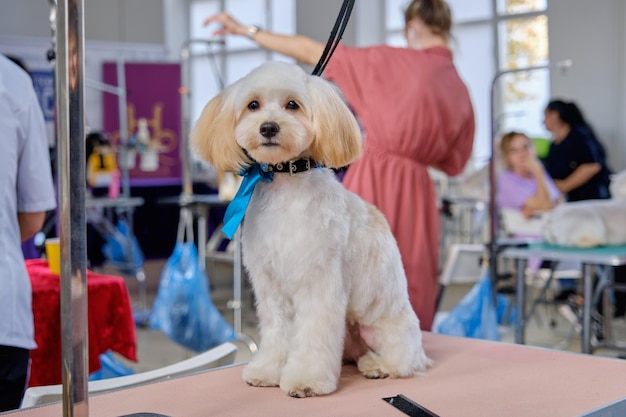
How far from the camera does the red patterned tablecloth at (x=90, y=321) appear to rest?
1.96 meters

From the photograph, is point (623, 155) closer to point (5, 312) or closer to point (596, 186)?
point (596, 186)

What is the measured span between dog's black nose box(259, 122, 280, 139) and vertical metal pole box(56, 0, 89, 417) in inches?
12.1

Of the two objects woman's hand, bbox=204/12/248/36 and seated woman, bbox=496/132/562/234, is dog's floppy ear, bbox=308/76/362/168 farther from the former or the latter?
seated woman, bbox=496/132/562/234

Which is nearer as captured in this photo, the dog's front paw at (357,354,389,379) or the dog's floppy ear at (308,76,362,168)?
the dog's floppy ear at (308,76,362,168)

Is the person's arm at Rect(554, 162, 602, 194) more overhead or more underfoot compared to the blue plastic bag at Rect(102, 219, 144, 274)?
more overhead

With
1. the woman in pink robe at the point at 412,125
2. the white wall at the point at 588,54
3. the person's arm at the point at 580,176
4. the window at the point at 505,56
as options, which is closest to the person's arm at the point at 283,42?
the woman in pink robe at the point at 412,125

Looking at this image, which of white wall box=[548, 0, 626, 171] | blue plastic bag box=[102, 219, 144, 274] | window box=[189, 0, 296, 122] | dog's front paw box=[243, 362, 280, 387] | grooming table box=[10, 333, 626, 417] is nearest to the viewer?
grooming table box=[10, 333, 626, 417]

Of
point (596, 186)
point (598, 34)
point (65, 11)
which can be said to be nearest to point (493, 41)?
point (598, 34)

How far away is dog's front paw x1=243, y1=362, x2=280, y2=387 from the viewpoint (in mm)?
1124

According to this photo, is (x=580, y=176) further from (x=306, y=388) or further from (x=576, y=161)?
(x=306, y=388)

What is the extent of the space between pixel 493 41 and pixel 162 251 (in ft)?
12.6

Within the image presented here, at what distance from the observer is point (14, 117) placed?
1.47 meters

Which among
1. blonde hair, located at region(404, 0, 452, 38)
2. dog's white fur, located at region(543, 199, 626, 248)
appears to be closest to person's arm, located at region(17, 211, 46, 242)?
blonde hair, located at region(404, 0, 452, 38)

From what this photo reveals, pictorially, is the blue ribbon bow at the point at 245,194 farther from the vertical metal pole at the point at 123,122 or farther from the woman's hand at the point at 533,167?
the vertical metal pole at the point at 123,122
